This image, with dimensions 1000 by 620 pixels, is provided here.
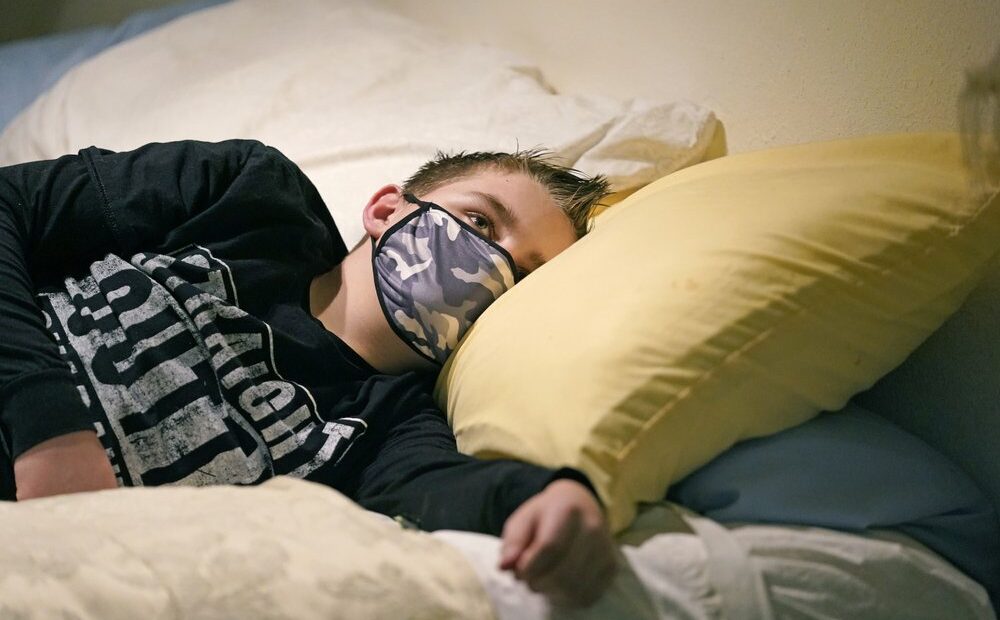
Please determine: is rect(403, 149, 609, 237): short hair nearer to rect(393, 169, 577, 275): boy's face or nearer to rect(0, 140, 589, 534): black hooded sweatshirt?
rect(393, 169, 577, 275): boy's face

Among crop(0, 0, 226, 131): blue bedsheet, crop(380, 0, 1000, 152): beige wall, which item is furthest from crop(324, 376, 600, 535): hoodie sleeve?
crop(0, 0, 226, 131): blue bedsheet

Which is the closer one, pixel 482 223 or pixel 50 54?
pixel 482 223

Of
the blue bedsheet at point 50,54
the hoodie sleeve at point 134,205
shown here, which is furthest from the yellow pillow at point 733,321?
the blue bedsheet at point 50,54

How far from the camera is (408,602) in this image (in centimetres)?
54

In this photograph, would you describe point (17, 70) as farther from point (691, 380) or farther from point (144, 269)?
point (691, 380)

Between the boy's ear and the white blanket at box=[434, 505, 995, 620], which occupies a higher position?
the boy's ear

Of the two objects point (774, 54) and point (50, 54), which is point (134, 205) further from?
point (50, 54)

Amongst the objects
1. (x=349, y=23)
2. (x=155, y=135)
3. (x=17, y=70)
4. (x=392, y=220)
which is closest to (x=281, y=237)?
(x=392, y=220)

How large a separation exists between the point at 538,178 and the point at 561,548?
0.54 metres

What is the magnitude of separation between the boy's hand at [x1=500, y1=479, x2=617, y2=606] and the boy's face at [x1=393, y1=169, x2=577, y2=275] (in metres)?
0.39

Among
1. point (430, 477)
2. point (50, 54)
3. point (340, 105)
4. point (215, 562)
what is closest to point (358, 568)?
point (215, 562)

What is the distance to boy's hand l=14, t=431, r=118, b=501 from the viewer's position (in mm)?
683

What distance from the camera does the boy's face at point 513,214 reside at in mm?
946

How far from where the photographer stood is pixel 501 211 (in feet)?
3.12
